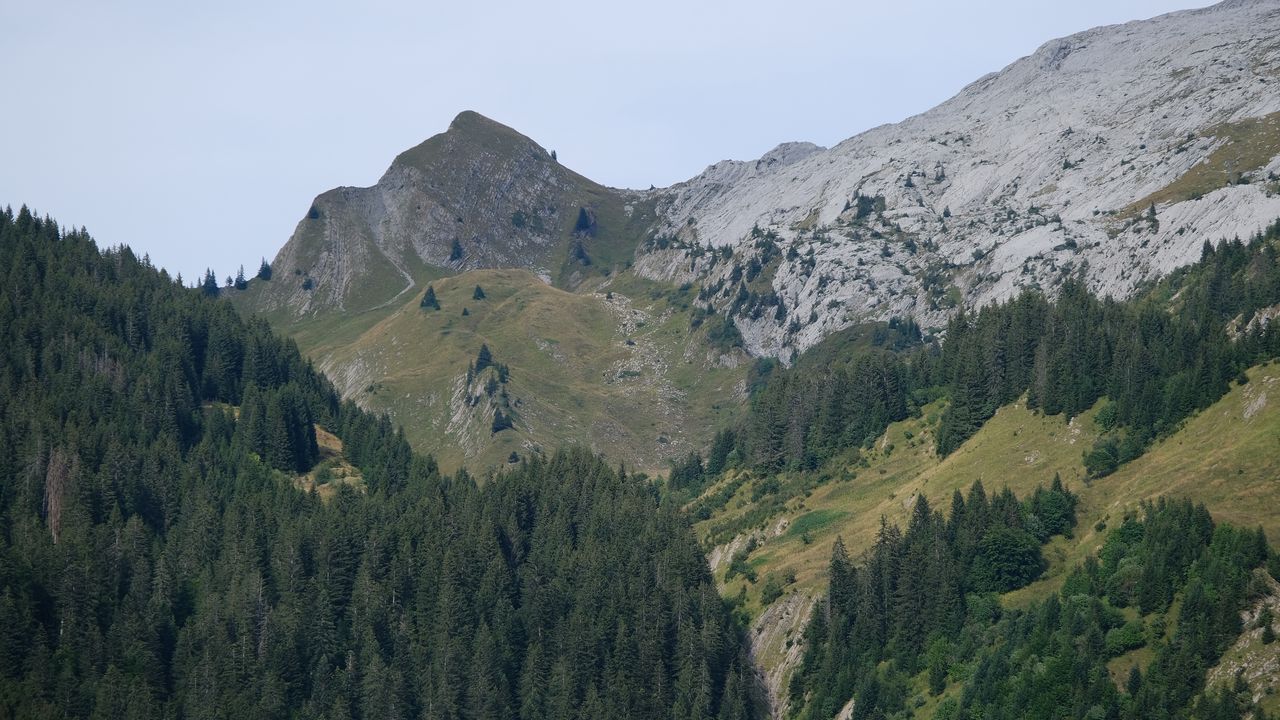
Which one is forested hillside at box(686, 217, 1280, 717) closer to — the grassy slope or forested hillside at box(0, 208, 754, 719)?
the grassy slope

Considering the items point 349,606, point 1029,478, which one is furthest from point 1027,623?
point 349,606

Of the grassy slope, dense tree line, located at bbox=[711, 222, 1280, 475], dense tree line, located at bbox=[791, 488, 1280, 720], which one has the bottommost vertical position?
dense tree line, located at bbox=[791, 488, 1280, 720]

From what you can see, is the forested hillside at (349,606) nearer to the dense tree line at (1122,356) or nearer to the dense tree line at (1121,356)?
the dense tree line at (1121,356)

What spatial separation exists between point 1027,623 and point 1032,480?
99.9 feet

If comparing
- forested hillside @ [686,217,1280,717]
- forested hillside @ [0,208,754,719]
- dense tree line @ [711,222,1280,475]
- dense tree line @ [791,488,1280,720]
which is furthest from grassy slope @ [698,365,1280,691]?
forested hillside @ [0,208,754,719]

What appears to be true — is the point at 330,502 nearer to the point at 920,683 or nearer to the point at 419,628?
the point at 419,628

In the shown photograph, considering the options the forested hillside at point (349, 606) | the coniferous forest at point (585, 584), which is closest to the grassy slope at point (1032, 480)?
the coniferous forest at point (585, 584)

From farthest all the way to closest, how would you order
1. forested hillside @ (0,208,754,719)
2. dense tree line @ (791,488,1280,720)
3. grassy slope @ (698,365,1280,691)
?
forested hillside @ (0,208,754,719), grassy slope @ (698,365,1280,691), dense tree line @ (791,488,1280,720)

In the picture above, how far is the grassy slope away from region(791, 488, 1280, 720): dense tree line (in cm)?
367

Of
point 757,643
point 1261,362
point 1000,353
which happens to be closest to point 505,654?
point 757,643

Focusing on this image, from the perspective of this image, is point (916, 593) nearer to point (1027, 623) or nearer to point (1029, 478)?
point (1027, 623)

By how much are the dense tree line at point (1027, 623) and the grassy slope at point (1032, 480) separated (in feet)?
12.0

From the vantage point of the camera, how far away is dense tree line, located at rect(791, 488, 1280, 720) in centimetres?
12225

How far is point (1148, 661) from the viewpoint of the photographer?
124625 millimetres
